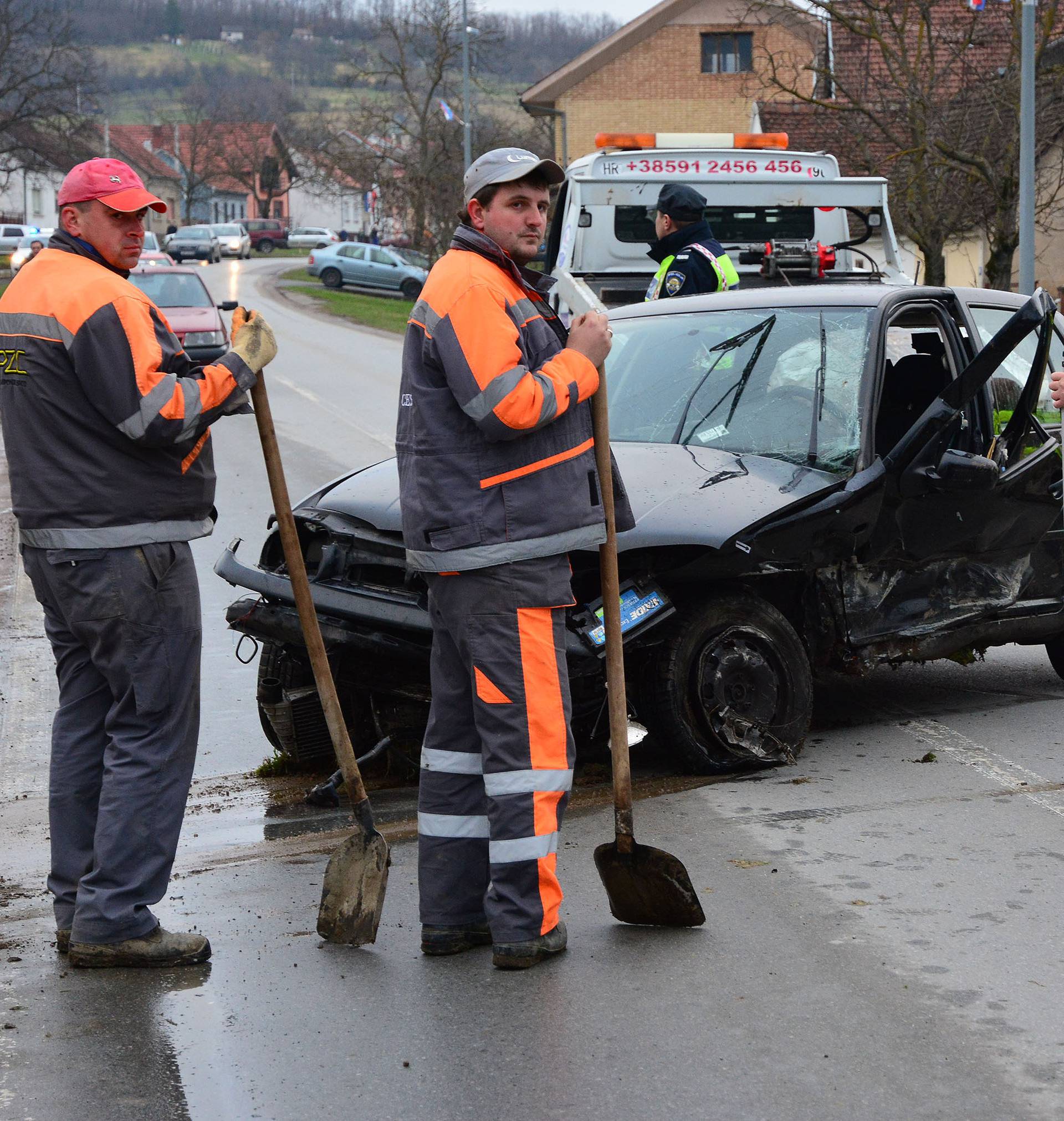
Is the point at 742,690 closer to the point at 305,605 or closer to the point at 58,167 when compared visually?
the point at 305,605

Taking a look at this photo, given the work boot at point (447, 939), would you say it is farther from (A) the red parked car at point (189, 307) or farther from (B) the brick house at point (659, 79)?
(B) the brick house at point (659, 79)

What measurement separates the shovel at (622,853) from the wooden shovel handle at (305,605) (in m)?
0.66

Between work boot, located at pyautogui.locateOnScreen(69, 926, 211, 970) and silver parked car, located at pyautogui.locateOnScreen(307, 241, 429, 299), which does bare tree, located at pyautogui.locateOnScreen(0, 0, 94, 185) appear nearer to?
silver parked car, located at pyautogui.locateOnScreen(307, 241, 429, 299)

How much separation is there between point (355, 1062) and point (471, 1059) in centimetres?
25

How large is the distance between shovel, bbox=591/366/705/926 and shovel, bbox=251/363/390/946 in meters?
0.59

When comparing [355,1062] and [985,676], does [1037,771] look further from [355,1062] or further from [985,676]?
[355,1062]

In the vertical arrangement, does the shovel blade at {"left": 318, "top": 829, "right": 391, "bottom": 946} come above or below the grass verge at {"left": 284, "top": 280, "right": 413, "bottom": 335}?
below

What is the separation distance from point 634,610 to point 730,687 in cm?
60

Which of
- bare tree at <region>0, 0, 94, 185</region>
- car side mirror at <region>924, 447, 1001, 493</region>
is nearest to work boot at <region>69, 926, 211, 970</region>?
car side mirror at <region>924, 447, 1001, 493</region>

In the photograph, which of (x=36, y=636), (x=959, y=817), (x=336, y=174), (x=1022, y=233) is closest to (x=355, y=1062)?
(x=959, y=817)

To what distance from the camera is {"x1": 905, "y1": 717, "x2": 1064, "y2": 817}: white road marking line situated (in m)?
5.39

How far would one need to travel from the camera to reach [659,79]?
46.4 meters

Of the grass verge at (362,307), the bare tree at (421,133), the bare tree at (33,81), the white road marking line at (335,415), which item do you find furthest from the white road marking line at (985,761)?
the bare tree at (33,81)

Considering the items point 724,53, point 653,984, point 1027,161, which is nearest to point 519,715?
point 653,984
